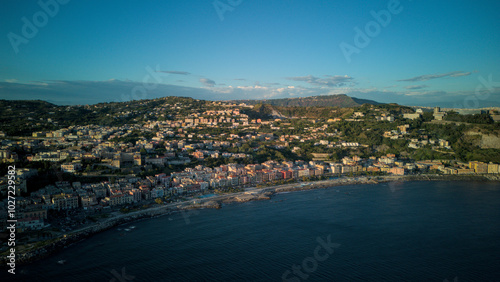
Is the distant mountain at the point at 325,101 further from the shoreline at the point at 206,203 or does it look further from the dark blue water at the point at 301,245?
the dark blue water at the point at 301,245

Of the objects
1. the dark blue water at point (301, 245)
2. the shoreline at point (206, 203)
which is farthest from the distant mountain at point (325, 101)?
the dark blue water at point (301, 245)

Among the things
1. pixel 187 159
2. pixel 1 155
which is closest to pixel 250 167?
pixel 187 159
